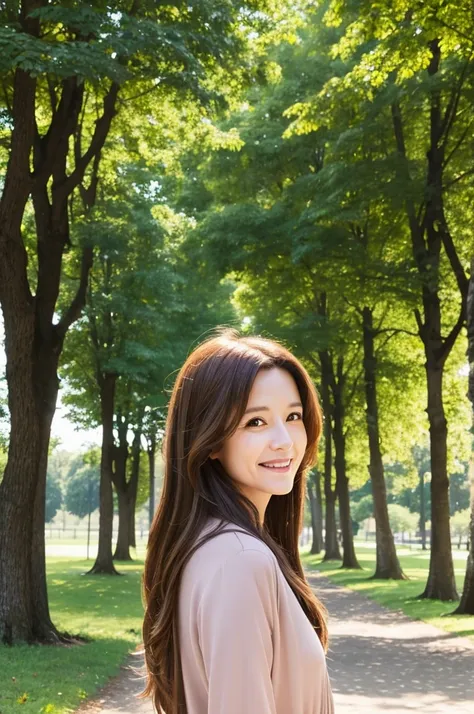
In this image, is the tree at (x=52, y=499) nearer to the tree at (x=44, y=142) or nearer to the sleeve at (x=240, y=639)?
the tree at (x=44, y=142)

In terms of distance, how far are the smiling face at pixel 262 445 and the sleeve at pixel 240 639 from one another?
0.37m

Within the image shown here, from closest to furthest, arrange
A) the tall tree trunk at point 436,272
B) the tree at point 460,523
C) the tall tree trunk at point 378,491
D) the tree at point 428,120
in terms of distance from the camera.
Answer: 1. the tree at point 428,120
2. the tall tree trunk at point 436,272
3. the tall tree trunk at point 378,491
4. the tree at point 460,523

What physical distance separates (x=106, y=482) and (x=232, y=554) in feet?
103

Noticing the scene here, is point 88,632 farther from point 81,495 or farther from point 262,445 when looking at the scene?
point 81,495

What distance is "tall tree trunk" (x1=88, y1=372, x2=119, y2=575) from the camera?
31.6m

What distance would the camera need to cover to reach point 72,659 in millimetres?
12148

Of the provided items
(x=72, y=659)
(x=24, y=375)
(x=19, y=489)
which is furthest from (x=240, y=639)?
(x=24, y=375)

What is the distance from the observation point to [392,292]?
66.4 ft

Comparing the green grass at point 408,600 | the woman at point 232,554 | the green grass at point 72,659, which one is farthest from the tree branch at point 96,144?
the woman at point 232,554

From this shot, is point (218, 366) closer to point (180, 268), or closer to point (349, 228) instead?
point (349, 228)

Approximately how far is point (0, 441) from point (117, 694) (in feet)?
84.8

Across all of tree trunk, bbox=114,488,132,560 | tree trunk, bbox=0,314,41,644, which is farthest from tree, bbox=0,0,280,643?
tree trunk, bbox=114,488,132,560

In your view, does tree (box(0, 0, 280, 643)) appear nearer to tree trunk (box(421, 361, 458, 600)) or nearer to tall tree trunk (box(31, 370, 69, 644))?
tall tree trunk (box(31, 370, 69, 644))

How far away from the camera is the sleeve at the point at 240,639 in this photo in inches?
70.2
